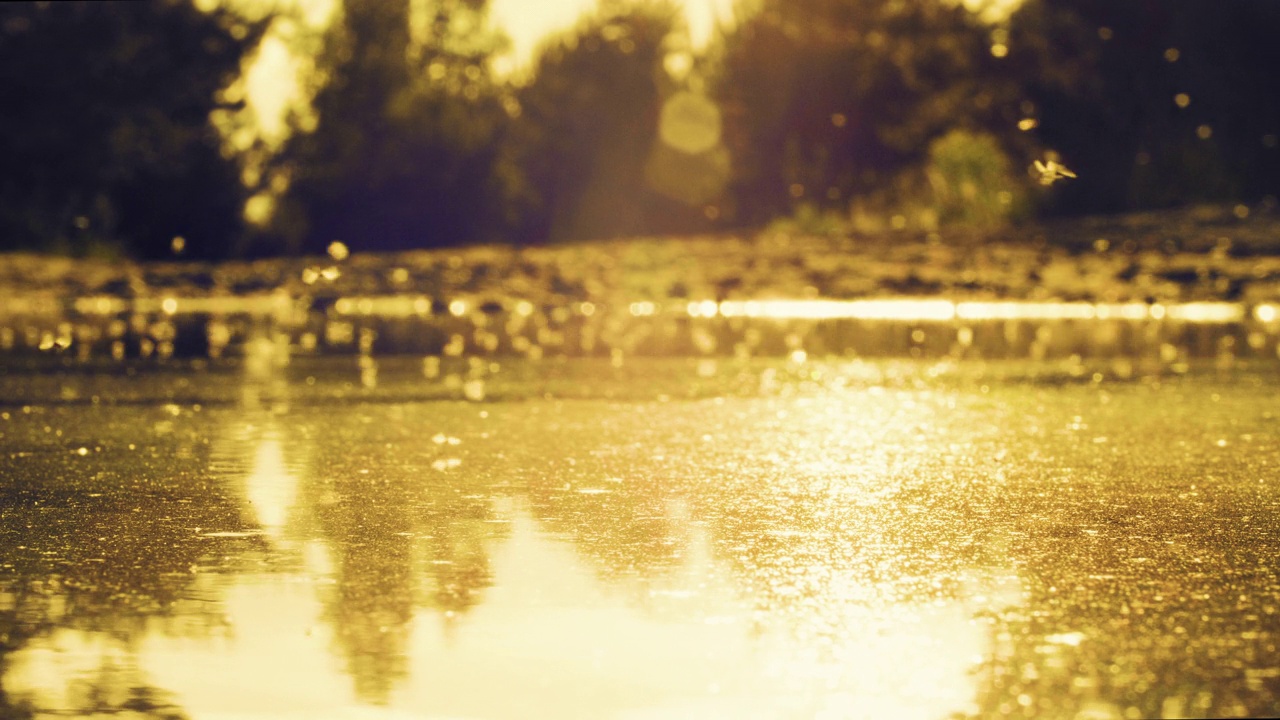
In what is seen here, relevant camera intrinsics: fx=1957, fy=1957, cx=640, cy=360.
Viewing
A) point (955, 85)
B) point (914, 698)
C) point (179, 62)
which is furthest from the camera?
point (955, 85)

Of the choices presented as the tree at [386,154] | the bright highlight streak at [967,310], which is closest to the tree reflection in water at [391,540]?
the bright highlight streak at [967,310]

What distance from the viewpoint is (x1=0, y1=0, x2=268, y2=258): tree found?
38844 millimetres

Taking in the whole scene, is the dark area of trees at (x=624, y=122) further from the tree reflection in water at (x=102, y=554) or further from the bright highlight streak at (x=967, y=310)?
the tree reflection in water at (x=102, y=554)

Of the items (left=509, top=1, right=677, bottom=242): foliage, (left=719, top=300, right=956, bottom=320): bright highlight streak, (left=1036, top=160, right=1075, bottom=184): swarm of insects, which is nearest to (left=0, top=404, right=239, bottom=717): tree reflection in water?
(left=1036, top=160, right=1075, bottom=184): swarm of insects

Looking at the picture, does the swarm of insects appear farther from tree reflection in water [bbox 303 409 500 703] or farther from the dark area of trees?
the dark area of trees

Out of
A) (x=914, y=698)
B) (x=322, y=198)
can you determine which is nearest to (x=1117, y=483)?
(x=914, y=698)

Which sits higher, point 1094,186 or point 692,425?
point 1094,186

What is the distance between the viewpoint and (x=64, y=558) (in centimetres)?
657

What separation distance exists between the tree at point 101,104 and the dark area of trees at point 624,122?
0.06 m

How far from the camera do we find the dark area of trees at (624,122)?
38.9 m

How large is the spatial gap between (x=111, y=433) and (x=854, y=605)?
239 inches

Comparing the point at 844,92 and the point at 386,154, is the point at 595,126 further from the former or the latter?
the point at 386,154

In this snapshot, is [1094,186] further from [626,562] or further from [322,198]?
[626,562]

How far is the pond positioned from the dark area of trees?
71.5 feet
